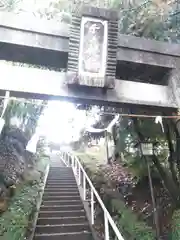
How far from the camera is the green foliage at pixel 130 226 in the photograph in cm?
685

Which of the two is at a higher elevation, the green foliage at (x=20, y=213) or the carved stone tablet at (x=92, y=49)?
the carved stone tablet at (x=92, y=49)

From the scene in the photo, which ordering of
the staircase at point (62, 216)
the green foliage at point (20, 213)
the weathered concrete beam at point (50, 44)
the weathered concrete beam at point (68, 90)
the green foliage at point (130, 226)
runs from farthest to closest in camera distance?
the staircase at point (62, 216)
the green foliage at point (130, 226)
the green foliage at point (20, 213)
the weathered concrete beam at point (50, 44)
the weathered concrete beam at point (68, 90)

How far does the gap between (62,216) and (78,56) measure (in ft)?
17.9

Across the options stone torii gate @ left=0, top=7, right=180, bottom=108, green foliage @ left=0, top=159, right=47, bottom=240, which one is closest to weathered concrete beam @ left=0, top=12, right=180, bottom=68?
stone torii gate @ left=0, top=7, right=180, bottom=108

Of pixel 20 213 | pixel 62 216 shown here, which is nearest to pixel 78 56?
pixel 20 213

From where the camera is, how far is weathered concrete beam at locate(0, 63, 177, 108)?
4.60 m

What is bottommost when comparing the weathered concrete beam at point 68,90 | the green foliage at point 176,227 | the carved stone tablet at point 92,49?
the green foliage at point 176,227

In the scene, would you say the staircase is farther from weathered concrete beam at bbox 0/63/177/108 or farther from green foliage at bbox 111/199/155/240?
weathered concrete beam at bbox 0/63/177/108

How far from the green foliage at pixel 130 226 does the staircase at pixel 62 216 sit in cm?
88

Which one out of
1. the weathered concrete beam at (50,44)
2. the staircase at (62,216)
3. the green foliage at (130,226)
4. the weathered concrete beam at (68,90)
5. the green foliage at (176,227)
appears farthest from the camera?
the staircase at (62,216)

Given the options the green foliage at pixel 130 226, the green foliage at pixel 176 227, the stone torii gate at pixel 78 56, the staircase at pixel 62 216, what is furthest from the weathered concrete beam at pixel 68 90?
the staircase at pixel 62 216

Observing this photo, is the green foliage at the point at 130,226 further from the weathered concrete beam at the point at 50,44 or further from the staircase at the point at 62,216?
the weathered concrete beam at the point at 50,44

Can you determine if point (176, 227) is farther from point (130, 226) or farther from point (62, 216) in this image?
point (62, 216)

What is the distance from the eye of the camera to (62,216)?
8516 millimetres
